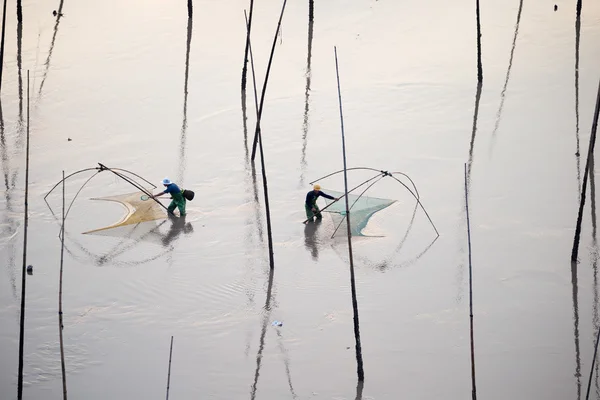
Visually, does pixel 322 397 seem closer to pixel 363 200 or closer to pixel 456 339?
pixel 456 339

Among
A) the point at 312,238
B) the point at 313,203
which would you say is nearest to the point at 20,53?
the point at 313,203

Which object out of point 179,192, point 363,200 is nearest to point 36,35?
point 179,192

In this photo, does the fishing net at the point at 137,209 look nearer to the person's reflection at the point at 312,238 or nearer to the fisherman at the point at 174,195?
the fisherman at the point at 174,195

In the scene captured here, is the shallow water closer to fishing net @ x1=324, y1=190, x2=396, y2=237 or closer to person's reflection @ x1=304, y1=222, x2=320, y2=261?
person's reflection @ x1=304, y1=222, x2=320, y2=261

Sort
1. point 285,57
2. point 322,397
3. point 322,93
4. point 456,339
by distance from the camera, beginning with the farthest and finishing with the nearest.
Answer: point 285,57 < point 322,93 < point 456,339 < point 322,397

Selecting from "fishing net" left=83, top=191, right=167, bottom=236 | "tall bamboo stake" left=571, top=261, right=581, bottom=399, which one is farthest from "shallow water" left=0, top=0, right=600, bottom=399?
"fishing net" left=83, top=191, right=167, bottom=236

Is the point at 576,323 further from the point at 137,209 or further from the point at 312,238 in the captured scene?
the point at 137,209
